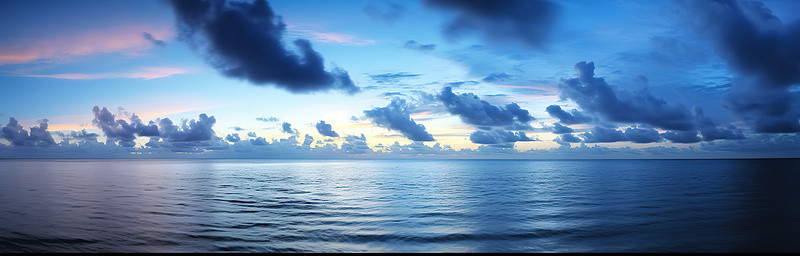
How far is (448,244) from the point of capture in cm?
1803

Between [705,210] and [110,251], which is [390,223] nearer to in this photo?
[110,251]

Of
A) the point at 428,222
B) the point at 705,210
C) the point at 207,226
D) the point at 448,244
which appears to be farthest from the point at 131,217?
the point at 705,210

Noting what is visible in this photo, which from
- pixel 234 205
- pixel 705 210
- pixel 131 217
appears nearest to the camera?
pixel 131 217

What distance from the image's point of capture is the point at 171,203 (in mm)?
33344

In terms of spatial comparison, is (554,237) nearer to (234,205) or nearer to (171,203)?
(234,205)

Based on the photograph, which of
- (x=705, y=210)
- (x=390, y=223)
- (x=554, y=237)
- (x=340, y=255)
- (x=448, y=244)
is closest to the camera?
(x=340, y=255)

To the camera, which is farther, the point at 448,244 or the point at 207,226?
the point at 207,226

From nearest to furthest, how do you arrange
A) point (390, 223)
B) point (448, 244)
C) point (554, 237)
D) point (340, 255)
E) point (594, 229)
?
point (340, 255) < point (448, 244) < point (554, 237) < point (594, 229) < point (390, 223)

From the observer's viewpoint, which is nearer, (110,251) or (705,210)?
(110,251)

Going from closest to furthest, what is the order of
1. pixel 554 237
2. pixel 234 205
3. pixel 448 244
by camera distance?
pixel 448 244 < pixel 554 237 < pixel 234 205

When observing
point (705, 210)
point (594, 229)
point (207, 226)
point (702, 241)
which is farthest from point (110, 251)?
point (705, 210)

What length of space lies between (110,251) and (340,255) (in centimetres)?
915

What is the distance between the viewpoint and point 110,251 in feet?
53.9

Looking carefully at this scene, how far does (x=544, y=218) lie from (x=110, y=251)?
2218 centimetres
